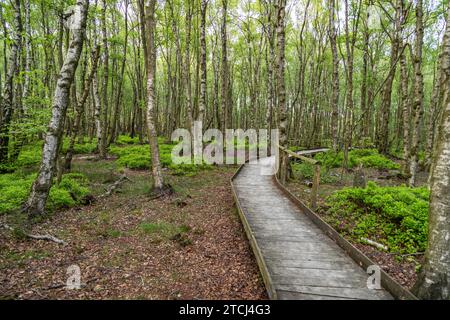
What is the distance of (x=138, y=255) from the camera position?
5.54m

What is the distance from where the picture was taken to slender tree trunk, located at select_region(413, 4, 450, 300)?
3.29 metres

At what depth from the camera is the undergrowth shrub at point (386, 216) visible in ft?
18.5

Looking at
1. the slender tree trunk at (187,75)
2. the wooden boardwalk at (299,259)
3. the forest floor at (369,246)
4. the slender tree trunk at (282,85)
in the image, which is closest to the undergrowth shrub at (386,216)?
the forest floor at (369,246)

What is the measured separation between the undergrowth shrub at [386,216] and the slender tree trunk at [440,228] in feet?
7.26

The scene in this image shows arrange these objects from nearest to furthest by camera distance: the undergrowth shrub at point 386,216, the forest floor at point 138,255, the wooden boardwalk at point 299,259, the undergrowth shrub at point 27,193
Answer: the wooden boardwalk at point 299,259 → the forest floor at point 138,255 → the undergrowth shrub at point 386,216 → the undergrowth shrub at point 27,193

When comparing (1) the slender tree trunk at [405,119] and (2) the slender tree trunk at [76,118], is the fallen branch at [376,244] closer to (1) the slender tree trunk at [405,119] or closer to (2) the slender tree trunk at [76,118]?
(1) the slender tree trunk at [405,119]

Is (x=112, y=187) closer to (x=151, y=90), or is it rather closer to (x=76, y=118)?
(x=76, y=118)

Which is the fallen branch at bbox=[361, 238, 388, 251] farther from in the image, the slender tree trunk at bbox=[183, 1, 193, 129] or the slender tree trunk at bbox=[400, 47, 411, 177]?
the slender tree trunk at bbox=[183, 1, 193, 129]

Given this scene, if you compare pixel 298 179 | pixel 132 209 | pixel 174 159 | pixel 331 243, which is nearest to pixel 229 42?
pixel 174 159

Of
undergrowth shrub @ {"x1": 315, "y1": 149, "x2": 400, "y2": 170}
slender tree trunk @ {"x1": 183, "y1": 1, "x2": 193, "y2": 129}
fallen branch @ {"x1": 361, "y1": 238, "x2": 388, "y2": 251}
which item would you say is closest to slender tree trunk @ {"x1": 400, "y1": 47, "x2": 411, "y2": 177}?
undergrowth shrub @ {"x1": 315, "y1": 149, "x2": 400, "y2": 170}

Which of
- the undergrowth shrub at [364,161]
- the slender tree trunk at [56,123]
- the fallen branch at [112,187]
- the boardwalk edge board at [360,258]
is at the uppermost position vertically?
the slender tree trunk at [56,123]

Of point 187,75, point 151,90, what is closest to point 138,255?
point 151,90

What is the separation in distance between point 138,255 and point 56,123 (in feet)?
13.7

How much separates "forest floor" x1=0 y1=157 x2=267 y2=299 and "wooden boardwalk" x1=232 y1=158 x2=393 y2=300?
0.43 meters
